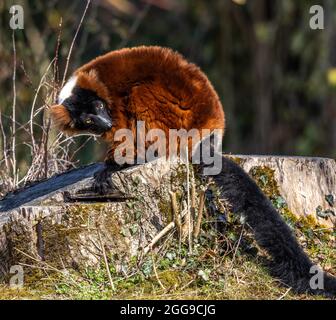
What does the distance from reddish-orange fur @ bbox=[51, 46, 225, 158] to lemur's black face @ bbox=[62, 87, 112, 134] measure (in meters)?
0.05

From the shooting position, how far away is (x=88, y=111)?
5.57 m

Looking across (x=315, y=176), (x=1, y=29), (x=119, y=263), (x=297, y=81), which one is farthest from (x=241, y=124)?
(x=119, y=263)

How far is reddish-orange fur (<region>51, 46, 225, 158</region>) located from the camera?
5.50m

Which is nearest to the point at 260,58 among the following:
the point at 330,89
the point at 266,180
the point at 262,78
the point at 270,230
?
the point at 262,78

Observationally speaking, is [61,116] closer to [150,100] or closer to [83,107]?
[83,107]

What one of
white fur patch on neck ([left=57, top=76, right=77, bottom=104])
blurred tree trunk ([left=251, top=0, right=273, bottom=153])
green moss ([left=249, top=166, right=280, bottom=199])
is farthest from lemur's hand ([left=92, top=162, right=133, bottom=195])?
blurred tree trunk ([left=251, top=0, right=273, bottom=153])

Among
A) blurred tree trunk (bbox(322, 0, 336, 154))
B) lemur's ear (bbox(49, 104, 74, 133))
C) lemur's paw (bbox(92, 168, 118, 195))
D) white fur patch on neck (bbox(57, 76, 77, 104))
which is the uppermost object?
blurred tree trunk (bbox(322, 0, 336, 154))

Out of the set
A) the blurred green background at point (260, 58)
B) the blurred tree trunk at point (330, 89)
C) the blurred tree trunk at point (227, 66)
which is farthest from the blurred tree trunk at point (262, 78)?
the blurred tree trunk at point (330, 89)

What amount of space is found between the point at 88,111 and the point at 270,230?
1.39 m

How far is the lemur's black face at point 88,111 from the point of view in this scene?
5.49 m

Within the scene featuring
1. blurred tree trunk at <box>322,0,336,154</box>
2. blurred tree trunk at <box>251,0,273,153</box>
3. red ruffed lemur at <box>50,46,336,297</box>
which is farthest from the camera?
blurred tree trunk at <box>251,0,273,153</box>

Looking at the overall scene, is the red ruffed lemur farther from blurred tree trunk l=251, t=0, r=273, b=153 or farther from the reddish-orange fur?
blurred tree trunk l=251, t=0, r=273, b=153

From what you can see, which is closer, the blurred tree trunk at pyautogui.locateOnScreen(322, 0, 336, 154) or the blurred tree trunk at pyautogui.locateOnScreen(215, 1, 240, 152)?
the blurred tree trunk at pyautogui.locateOnScreen(322, 0, 336, 154)

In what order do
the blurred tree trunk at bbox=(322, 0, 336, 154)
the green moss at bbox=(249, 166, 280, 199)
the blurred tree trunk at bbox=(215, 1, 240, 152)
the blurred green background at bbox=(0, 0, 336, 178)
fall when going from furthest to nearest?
the blurred tree trunk at bbox=(215, 1, 240, 152) < the blurred green background at bbox=(0, 0, 336, 178) < the blurred tree trunk at bbox=(322, 0, 336, 154) < the green moss at bbox=(249, 166, 280, 199)
